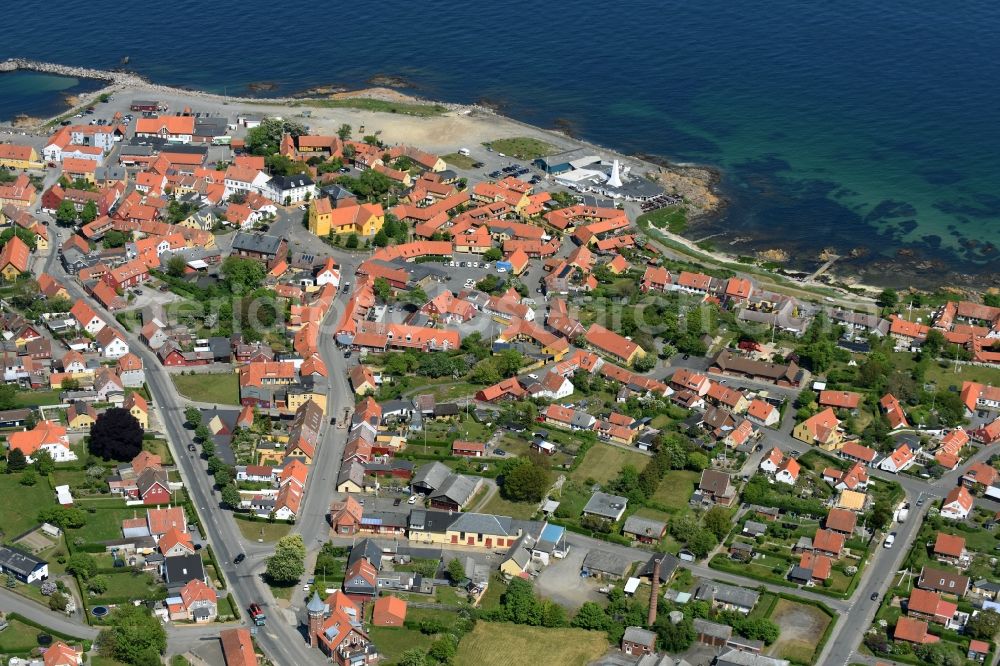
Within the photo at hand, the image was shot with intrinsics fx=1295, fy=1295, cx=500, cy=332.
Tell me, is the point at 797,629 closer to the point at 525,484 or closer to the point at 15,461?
the point at 525,484

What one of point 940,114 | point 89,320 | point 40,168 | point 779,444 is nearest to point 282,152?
point 40,168

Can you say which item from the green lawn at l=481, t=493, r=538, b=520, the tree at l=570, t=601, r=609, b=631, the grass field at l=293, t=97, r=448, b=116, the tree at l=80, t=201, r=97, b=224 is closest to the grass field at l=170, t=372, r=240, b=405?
the green lawn at l=481, t=493, r=538, b=520

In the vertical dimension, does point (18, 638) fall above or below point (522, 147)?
below

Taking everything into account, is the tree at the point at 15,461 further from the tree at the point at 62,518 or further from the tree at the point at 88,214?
the tree at the point at 88,214

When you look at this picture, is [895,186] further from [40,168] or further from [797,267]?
[40,168]

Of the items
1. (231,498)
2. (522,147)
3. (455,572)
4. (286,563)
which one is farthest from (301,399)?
(522,147)

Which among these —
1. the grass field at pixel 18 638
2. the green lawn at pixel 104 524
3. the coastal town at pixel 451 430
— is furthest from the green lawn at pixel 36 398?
the grass field at pixel 18 638
